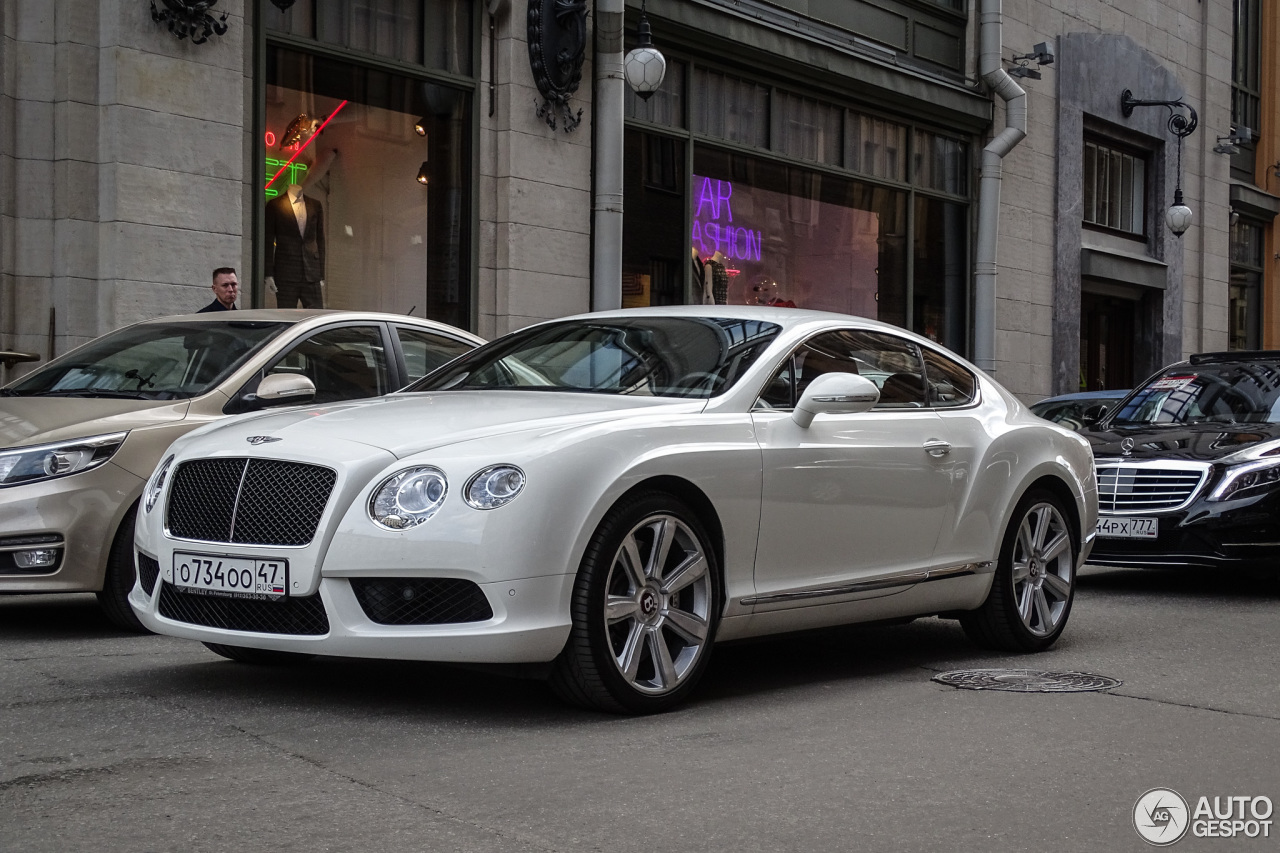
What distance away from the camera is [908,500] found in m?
6.64

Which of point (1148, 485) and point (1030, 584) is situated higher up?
point (1148, 485)

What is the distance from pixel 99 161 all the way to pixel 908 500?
308 inches

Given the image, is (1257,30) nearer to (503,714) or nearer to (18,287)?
(18,287)

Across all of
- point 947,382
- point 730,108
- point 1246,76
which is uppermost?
point 1246,76

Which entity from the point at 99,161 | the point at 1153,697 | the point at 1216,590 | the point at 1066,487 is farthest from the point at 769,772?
the point at 99,161

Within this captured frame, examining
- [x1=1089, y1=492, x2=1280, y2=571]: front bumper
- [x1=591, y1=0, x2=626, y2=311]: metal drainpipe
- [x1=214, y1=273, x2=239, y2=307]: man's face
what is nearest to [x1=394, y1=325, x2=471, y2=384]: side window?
[x1=214, y1=273, x2=239, y2=307]: man's face

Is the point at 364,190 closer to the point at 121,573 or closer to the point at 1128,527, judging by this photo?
the point at 1128,527

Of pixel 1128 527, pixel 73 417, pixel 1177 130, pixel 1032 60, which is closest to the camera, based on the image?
pixel 73 417

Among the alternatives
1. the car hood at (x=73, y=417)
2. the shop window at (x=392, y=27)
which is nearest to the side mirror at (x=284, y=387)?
the car hood at (x=73, y=417)

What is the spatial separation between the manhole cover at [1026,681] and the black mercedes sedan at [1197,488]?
11.0 ft

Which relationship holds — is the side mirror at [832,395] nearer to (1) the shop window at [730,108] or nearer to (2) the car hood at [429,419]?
(2) the car hood at [429,419]

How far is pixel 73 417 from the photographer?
24.2 feet

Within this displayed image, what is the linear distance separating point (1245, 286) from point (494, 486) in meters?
28.5

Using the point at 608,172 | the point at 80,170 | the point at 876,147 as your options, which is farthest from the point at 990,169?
the point at 80,170
